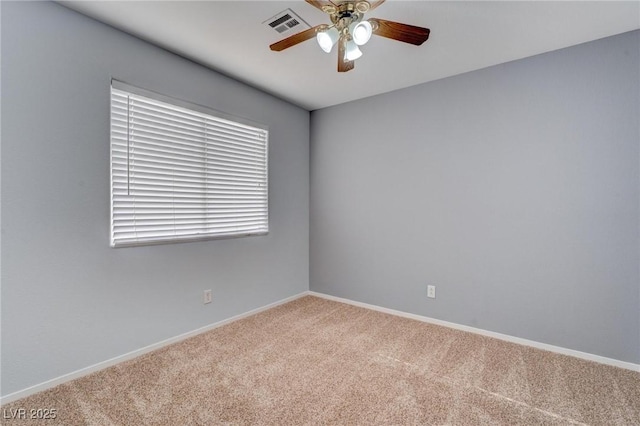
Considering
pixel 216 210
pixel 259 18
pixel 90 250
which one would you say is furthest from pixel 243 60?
pixel 90 250

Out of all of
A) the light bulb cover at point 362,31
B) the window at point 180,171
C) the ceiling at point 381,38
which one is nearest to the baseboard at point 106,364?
the window at point 180,171

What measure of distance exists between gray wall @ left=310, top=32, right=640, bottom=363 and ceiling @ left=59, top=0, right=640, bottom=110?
0.91 ft

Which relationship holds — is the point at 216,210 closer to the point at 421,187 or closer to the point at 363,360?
the point at 363,360

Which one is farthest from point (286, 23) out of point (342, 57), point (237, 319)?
point (237, 319)

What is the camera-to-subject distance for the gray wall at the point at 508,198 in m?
2.21

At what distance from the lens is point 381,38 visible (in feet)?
7.38

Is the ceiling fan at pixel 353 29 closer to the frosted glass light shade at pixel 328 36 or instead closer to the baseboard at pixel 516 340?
the frosted glass light shade at pixel 328 36

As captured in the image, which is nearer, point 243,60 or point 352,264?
point 243,60

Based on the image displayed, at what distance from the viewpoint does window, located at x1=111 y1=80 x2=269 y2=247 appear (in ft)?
7.27

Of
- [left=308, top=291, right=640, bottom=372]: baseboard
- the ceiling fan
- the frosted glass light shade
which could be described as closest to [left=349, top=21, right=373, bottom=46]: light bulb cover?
the ceiling fan

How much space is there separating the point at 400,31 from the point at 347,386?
222cm

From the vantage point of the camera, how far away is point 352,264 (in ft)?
11.9

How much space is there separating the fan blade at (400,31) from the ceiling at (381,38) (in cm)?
33

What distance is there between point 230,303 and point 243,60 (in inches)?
91.8
